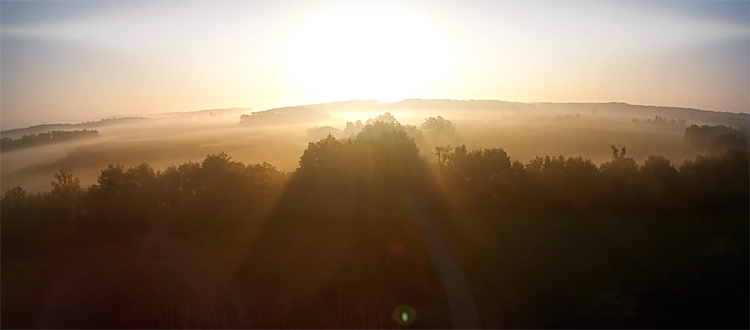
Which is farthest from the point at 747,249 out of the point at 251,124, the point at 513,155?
the point at 251,124

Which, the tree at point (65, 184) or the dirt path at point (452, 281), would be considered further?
the tree at point (65, 184)

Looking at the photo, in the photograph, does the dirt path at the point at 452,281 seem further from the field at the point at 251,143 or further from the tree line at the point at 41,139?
the tree line at the point at 41,139

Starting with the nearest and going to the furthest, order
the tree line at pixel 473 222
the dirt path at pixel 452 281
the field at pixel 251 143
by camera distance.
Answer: the dirt path at pixel 452 281 < the tree line at pixel 473 222 < the field at pixel 251 143

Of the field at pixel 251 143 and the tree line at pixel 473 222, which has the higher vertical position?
the field at pixel 251 143

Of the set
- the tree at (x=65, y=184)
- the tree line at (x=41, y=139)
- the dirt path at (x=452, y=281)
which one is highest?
the tree line at (x=41, y=139)

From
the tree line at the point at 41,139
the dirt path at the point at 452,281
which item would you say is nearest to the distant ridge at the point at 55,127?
the tree line at the point at 41,139

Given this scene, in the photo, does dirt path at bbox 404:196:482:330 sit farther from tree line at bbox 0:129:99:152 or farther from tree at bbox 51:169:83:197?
tree line at bbox 0:129:99:152

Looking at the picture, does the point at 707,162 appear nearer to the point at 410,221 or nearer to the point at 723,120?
the point at 410,221

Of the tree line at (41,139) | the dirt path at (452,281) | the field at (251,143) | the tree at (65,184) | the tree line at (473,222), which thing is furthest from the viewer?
the tree line at (41,139)

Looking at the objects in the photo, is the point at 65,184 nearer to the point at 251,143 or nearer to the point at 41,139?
the point at 41,139

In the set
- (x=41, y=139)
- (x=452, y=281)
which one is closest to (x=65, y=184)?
(x=41, y=139)
